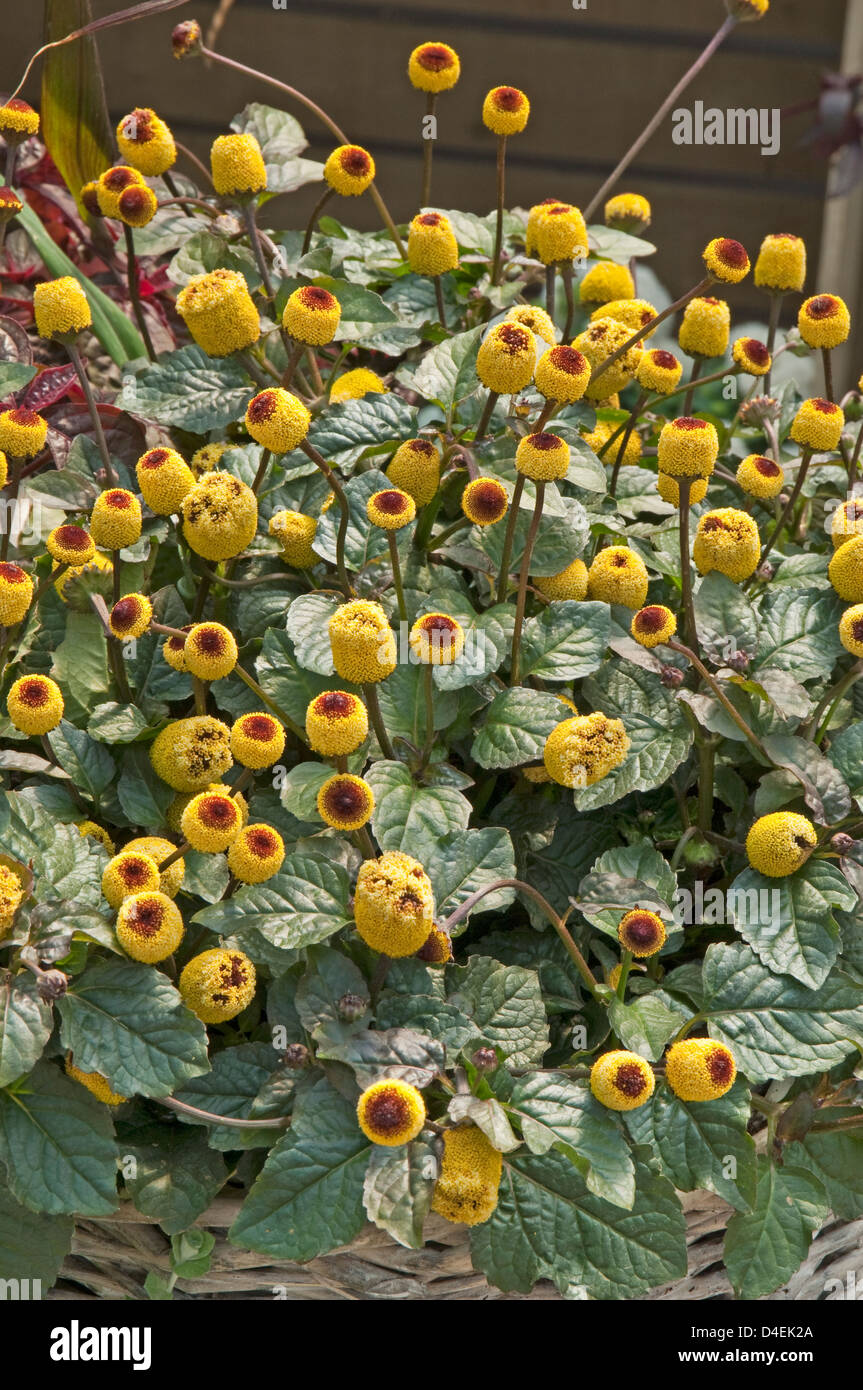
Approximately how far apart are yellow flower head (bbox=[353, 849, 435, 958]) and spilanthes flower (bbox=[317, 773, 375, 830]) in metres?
0.03

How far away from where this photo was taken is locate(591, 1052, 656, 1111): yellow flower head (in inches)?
25.5

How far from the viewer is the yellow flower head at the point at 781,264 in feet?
3.03

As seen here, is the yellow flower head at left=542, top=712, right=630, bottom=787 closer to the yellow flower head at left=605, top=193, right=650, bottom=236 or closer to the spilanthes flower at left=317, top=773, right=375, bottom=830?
the spilanthes flower at left=317, top=773, right=375, bottom=830

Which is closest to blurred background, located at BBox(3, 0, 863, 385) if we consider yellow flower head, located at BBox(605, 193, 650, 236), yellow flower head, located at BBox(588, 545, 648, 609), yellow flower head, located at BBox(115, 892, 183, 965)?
yellow flower head, located at BBox(605, 193, 650, 236)

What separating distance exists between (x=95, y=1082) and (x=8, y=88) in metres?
2.44

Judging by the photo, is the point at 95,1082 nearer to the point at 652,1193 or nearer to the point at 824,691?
the point at 652,1193

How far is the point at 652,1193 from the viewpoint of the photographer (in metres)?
0.69

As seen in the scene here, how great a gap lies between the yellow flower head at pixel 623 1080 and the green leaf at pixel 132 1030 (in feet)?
0.63

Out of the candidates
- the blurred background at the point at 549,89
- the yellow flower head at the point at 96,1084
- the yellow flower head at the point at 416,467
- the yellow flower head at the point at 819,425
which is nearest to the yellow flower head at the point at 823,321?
the yellow flower head at the point at 819,425

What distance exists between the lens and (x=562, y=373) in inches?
28.6

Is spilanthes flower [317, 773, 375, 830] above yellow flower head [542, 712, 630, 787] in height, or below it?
below

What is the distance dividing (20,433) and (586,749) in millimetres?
360

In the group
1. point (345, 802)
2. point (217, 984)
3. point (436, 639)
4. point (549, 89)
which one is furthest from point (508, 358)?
point (549, 89)

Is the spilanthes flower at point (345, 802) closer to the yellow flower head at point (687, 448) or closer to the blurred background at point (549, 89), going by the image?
the yellow flower head at point (687, 448)
